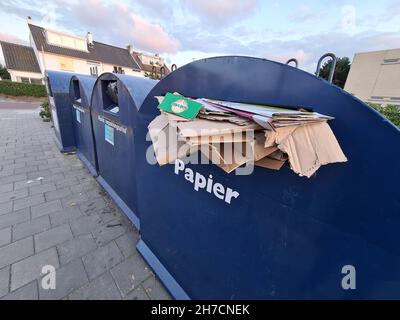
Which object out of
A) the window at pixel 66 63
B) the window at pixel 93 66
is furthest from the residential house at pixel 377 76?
the window at pixel 66 63

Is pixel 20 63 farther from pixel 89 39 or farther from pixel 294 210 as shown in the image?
pixel 294 210

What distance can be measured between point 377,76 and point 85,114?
26.8 m

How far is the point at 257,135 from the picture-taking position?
36.0 inches

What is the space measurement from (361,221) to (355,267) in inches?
8.9

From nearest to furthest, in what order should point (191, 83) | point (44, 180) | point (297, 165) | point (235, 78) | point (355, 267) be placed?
point (297, 165), point (355, 267), point (235, 78), point (191, 83), point (44, 180)

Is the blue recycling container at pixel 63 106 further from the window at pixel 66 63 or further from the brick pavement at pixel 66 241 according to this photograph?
the window at pixel 66 63

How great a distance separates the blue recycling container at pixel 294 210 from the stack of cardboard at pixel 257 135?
0.10m

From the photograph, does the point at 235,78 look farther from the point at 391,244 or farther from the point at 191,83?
the point at 391,244

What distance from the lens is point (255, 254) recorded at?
121cm

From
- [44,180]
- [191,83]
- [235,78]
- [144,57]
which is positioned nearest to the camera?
[235,78]

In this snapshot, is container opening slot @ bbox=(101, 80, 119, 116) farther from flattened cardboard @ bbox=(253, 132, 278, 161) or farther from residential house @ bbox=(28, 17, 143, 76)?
residential house @ bbox=(28, 17, 143, 76)

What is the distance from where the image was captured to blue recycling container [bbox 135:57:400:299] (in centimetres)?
78

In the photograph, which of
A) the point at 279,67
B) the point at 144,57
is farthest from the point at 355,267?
the point at 144,57

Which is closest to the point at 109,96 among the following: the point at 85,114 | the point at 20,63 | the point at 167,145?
Answer: the point at 85,114
